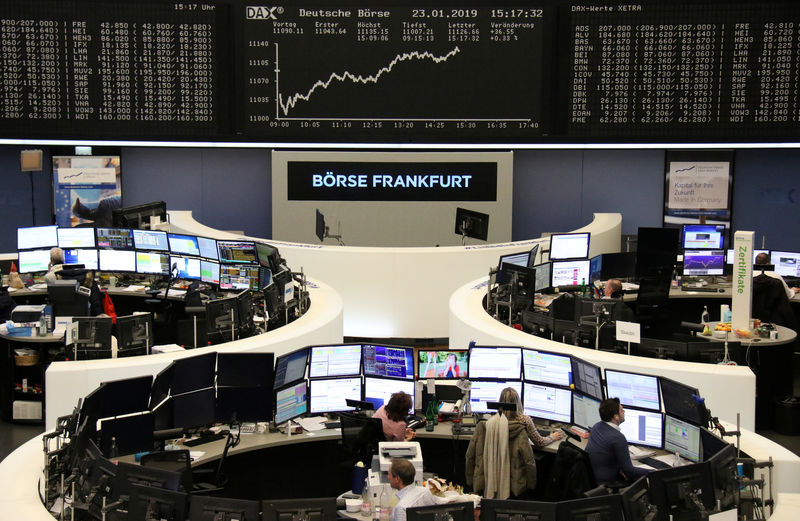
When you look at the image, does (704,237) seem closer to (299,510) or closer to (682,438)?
(682,438)

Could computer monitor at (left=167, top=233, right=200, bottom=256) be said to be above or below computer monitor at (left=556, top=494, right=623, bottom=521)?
above

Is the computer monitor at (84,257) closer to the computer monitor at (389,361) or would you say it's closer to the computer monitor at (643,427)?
the computer monitor at (389,361)

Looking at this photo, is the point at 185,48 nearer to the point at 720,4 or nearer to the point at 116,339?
the point at 116,339

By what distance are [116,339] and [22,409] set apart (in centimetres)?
195

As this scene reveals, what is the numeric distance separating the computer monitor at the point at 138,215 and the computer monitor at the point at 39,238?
0.76 metres

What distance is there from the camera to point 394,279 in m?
12.1

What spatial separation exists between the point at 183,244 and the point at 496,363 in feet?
19.1

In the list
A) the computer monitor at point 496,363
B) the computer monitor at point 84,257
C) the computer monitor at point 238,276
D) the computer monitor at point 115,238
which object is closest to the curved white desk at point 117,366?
the computer monitor at point 496,363

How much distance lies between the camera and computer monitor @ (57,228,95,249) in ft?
41.7

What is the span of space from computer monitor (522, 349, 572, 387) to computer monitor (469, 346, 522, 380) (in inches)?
2.4

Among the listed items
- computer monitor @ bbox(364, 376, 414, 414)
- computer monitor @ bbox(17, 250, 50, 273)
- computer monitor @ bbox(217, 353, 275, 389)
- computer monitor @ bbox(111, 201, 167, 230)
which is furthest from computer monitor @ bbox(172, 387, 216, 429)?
computer monitor @ bbox(111, 201, 167, 230)

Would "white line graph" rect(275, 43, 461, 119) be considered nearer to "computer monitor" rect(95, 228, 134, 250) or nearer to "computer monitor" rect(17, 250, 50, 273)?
"computer monitor" rect(95, 228, 134, 250)

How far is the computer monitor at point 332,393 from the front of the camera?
25.2 ft

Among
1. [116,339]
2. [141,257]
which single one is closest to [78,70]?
[141,257]
